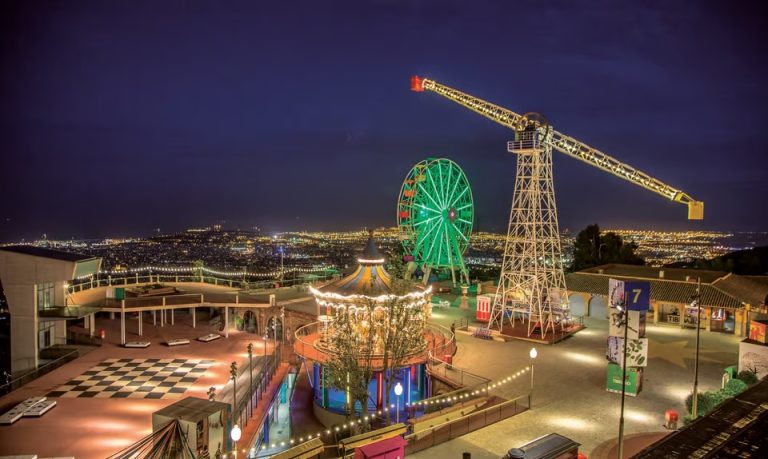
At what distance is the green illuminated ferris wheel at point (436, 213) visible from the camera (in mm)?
44281

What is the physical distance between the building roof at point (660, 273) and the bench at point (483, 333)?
518 inches

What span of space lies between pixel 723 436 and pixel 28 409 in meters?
20.3

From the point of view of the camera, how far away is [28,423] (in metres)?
17.0

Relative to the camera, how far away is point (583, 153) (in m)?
29.5

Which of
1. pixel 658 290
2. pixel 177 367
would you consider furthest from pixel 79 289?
pixel 658 290

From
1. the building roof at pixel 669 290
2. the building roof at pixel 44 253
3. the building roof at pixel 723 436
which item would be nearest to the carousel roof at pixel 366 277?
the building roof at pixel 44 253

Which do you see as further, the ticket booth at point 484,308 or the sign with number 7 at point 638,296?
the ticket booth at point 484,308

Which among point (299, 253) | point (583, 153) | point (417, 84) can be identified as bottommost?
point (299, 253)

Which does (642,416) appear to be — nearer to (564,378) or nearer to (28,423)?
(564,378)

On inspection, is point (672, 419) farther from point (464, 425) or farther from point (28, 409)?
point (28, 409)

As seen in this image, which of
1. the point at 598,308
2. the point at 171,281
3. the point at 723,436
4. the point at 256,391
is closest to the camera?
the point at 723,436

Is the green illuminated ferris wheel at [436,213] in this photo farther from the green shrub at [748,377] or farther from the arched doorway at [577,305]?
the green shrub at [748,377]

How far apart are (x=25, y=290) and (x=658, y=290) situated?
1382 inches

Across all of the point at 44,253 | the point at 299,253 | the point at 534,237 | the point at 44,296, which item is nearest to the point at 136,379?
the point at 44,296
